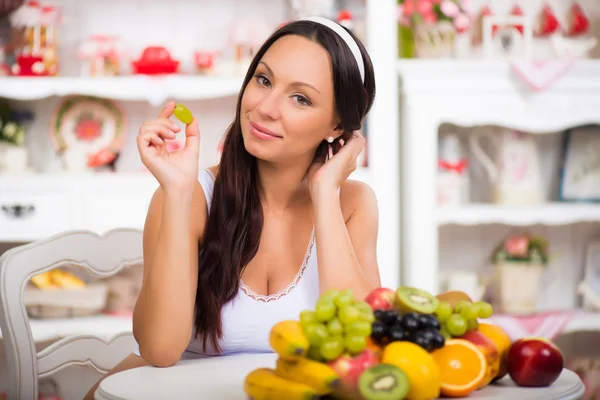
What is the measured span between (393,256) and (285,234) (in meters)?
1.28

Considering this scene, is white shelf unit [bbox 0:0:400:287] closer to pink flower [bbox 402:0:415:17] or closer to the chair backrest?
pink flower [bbox 402:0:415:17]

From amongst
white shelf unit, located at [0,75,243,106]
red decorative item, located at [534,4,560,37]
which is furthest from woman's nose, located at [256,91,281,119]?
red decorative item, located at [534,4,560,37]

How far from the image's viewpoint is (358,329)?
0.89 meters

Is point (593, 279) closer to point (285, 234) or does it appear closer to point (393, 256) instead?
point (393, 256)

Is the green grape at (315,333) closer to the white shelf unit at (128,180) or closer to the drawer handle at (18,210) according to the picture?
the white shelf unit at (128,180)

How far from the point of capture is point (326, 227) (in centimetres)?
152

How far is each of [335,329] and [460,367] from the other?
0.18 meters

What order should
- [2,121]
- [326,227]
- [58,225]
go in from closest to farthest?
1. [326,227]
2. [58,225]
3. [2,121]

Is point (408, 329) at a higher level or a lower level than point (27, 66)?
lower

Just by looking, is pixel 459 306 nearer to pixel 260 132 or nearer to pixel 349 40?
pixel 260 132

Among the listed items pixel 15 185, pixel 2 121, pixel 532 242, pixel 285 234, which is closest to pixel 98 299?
pixel 15 185

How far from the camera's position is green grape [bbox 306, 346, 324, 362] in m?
0.90

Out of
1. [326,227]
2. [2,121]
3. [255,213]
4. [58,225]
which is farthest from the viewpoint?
[2,121]

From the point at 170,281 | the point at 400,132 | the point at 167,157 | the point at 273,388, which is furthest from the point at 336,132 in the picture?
the point at 400,132
